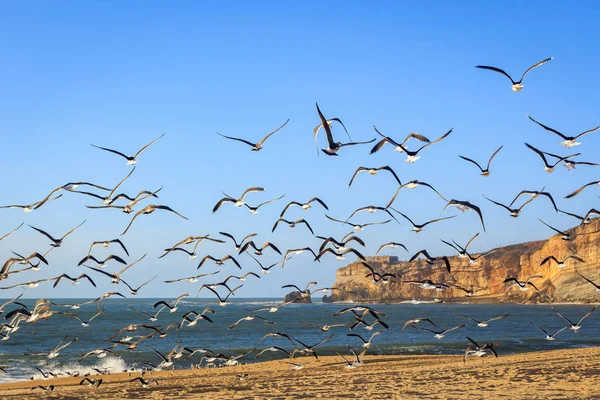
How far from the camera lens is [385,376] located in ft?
88.7

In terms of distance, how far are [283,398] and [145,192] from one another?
9028 millimetres

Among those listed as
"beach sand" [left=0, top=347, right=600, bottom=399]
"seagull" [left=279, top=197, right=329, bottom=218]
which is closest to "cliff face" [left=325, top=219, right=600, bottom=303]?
"beach sand" [left=0, top=347, right=600, bottom=399]

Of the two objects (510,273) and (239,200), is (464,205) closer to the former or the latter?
(239,200)

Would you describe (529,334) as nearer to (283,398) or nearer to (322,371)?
(322,371)

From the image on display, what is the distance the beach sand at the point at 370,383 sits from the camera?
21.1 metres

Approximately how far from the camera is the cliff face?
384 feet

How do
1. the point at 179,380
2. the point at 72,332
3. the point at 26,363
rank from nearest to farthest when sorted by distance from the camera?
Result: the point at 179,380 < the point at 26,363 < the point at 72,332

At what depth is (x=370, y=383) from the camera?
80.6 ft


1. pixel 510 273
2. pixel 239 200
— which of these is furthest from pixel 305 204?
pixel 510 273

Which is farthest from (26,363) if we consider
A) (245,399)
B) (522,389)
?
(522,389)

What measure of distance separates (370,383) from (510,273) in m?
131

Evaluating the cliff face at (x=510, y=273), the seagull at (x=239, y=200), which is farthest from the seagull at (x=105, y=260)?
the cliff face at (x=510, y=273)

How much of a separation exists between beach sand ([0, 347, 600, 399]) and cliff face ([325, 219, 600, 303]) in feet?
138

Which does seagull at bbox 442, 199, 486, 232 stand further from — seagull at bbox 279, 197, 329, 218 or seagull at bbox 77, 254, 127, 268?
seagull at bbox 77, 254, 127, 268
